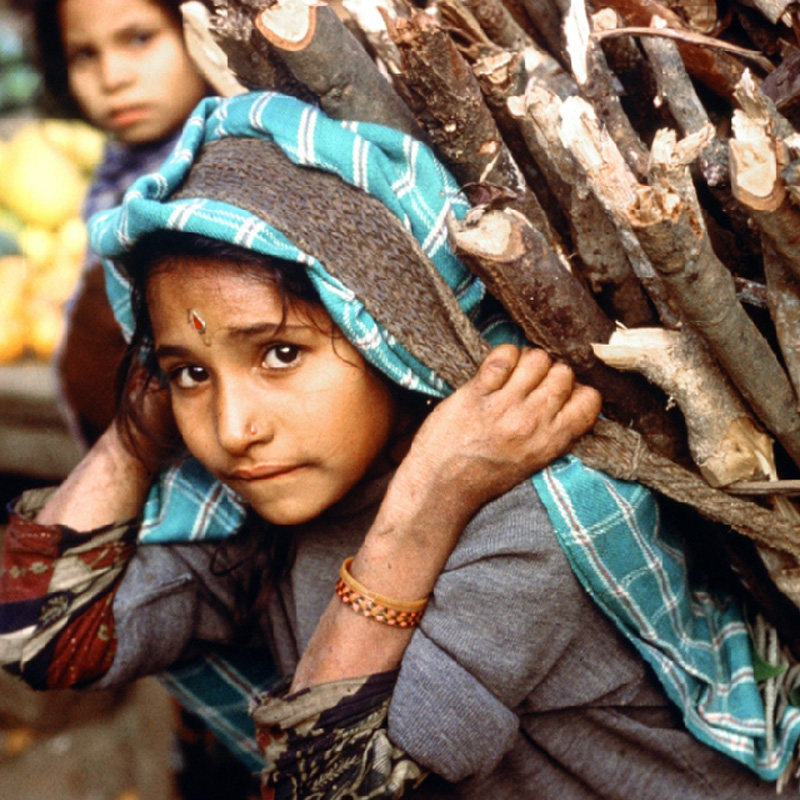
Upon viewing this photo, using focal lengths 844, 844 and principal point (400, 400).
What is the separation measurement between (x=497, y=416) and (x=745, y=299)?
0.41 metres

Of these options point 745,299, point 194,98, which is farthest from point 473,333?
point 194,98

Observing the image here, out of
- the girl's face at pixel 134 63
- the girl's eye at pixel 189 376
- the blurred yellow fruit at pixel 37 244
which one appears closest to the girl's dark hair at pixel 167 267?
the girl's eye at pixel 189 376

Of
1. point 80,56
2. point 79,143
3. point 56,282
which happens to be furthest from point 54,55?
point 79,143

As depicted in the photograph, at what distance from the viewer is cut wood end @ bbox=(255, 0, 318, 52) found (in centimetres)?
114

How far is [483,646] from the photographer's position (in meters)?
1.14

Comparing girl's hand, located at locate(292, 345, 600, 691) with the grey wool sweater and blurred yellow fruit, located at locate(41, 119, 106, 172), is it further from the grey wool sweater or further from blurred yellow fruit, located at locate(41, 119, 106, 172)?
blurred yellow fruit, located at locate(41, 119, 106, 172)

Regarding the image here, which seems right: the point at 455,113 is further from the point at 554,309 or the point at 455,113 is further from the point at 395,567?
the point at 395,567

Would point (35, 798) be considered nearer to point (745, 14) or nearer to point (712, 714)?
point (712, 714)

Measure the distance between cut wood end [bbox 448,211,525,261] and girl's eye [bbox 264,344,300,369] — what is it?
29 cm

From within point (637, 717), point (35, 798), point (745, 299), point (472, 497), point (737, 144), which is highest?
point (737, 144)

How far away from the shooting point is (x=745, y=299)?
1223mm

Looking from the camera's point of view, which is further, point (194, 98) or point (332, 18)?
point (194, 98)

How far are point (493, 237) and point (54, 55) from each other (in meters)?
2.06

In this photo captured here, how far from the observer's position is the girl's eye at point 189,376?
128 cm
